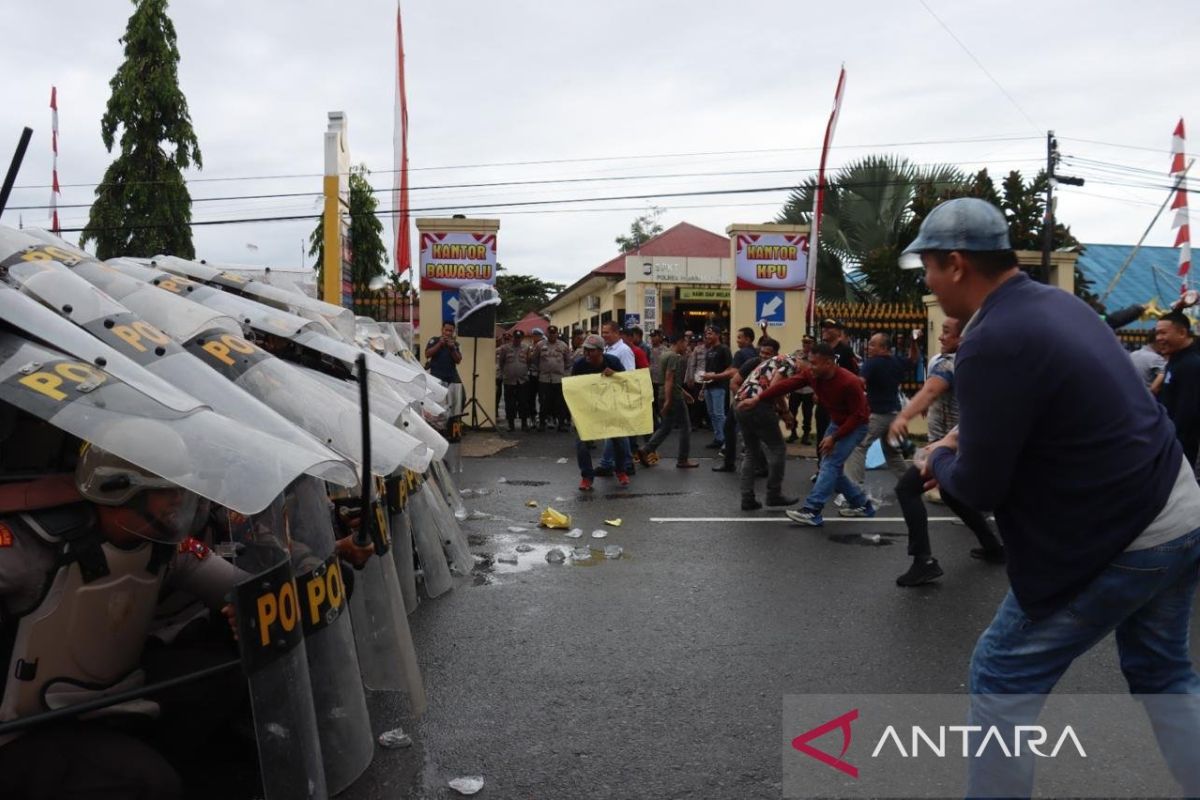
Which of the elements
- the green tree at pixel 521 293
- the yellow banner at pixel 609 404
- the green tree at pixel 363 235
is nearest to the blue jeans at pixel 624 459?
the yellow banner at pixel 609 404

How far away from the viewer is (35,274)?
335 cm

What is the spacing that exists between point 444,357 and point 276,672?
44.7 feet

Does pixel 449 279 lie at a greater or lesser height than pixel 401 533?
greater

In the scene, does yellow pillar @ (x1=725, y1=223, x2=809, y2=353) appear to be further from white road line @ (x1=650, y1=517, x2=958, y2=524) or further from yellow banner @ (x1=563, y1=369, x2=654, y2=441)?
white road line @ (x1=650, y1=517, x2=958, y2=524)

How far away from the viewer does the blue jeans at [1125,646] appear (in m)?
2.59

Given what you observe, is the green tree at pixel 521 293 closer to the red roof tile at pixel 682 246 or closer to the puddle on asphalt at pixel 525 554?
the red roof tile at pixel 682 246

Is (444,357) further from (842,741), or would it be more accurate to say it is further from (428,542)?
(842,741)

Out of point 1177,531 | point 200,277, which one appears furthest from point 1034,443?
point 200,277

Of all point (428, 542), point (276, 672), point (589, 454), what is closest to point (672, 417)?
point (589, 454)

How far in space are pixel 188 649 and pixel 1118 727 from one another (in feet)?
12.4

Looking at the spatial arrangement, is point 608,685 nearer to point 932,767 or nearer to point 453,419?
point 932,767

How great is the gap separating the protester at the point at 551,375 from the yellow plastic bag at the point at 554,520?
9330 millimetres

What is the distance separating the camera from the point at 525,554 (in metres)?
8.02

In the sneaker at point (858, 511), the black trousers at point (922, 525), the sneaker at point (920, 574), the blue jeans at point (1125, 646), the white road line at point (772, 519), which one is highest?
the blue jeans at point (1125, 646)
